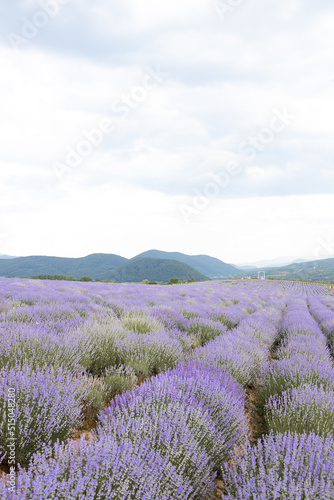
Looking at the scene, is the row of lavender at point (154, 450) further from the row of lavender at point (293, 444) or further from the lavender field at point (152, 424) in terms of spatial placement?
the row of lavender at point (293, 444)

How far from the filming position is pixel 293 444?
167 cm

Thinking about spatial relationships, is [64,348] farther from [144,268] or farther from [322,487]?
[144,268]

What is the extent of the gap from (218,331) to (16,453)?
14.3 feet

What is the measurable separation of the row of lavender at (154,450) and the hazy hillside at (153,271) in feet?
514

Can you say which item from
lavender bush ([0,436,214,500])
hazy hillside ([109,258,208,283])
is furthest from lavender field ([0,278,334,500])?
hazy hillside ([109,258,208,283])

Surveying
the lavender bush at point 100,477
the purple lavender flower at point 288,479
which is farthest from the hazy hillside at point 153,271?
the lavender bush at point 100,477

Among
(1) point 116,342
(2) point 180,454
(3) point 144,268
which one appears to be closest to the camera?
(2) point 180,454

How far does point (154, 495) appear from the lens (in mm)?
1312

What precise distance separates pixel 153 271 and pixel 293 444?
568 ft

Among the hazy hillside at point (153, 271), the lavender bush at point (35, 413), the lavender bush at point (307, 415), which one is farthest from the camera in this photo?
the hazy hillside at point (153, 271)

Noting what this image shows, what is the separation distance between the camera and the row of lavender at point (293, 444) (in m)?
1.36

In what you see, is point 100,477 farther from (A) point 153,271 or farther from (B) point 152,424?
(A) point 153,271

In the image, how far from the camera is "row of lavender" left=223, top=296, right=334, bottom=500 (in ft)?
4.47

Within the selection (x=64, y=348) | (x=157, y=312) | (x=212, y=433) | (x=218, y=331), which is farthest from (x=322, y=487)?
(x=157, y=312)
